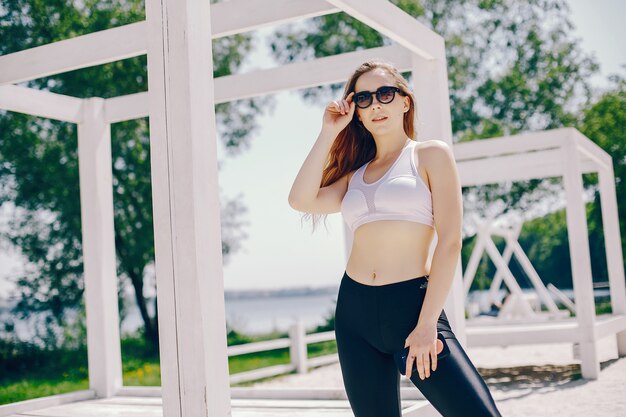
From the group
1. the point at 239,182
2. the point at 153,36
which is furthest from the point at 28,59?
the point at 239,182

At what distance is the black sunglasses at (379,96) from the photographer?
255 cm

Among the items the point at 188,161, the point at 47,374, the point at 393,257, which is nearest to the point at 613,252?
the point at 47,374

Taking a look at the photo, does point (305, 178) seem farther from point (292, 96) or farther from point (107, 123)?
point (292, 96)

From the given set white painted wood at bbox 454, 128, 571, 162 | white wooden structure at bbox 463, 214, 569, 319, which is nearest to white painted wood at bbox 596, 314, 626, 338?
white painted wood at bbox 454, 128, 571, 162

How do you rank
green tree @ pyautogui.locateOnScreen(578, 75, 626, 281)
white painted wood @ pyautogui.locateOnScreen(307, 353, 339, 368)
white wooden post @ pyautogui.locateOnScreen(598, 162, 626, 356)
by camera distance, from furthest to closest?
green tree @ pyautogui.locateOnScreen(578, 75, 626, 281) < white painted wood @ pyautogui.locateOnScreen(307, 353, 339, 368) < white wooden post @ pyautogui.locateOnScreen(598, 162, 626, 356)

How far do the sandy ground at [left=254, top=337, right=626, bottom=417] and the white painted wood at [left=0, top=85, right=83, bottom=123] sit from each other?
3.26 metres

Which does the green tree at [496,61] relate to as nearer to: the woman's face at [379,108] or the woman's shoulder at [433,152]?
the woman's face at [379,108]

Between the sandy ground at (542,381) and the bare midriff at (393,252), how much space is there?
250 cm

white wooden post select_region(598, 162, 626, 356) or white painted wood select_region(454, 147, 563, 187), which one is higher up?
white painted wood select_region(454, 147, 563, 187)

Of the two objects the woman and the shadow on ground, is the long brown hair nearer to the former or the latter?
the woman

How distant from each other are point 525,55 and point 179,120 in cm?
1568

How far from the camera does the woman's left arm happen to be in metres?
2.24

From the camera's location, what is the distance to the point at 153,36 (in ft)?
8.83

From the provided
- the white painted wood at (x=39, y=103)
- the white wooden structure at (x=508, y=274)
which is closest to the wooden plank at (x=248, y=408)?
the white painted wood at (x=39, y=103)
